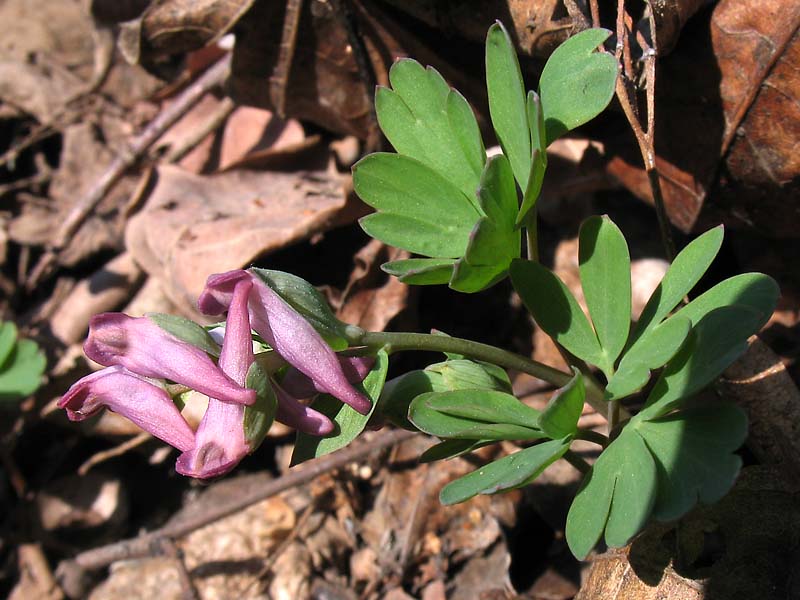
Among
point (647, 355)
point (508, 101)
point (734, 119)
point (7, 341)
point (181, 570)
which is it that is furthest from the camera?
point (7, 341)

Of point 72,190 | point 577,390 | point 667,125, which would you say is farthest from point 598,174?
point 72,190

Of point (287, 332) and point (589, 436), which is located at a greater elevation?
point (287, 332)

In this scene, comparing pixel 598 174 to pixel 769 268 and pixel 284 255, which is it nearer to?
pixel 769 268

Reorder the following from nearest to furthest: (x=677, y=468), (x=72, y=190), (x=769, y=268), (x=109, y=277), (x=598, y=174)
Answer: (x=677, y=468), (x=769, y=268), (x=598, y=174), (x=109, y=277), (x=72, y=190)

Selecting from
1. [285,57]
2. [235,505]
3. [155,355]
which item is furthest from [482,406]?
[285,57]

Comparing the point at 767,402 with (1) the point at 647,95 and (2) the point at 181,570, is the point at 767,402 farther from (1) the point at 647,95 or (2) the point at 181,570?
(2) the point at 181,570

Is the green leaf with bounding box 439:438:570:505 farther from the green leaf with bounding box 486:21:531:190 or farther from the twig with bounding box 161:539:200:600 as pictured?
the twig with bounding box 161:539:200:600

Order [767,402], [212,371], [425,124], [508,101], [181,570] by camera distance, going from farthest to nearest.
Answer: [181,570] < [767,402] < [425,124] < [508,101] < [212,371]
